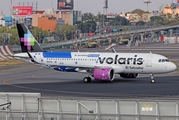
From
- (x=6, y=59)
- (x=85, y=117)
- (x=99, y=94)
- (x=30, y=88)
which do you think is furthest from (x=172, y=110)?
(x=6, y=59)

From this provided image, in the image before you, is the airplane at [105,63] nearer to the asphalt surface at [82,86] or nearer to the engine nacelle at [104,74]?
the engine nacelle at [104,74]

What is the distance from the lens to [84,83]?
64438 mm

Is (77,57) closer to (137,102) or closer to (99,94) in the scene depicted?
(99,94)

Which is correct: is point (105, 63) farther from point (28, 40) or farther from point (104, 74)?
point (28, 40)

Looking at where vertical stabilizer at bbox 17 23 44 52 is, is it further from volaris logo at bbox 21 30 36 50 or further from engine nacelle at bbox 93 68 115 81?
engine nacelle at bbox 93 68 115 81

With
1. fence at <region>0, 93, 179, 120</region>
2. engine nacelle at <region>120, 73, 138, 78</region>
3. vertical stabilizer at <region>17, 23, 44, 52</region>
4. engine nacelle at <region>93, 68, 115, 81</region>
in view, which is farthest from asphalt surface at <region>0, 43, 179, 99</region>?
fence at <region>0, 93, 179, 120</region>

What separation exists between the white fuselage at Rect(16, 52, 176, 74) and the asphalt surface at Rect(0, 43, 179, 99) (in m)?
1.69

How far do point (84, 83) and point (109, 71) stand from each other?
344cm

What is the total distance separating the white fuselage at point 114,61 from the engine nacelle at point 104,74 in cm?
93

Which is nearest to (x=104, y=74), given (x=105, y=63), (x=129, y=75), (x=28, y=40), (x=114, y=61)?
(x=105, y=63)

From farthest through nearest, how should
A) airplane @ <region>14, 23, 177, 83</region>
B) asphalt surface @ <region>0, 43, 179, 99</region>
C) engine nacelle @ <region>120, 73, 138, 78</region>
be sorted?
1. engine nacelle @ <region>120, 73, 138, 78</region>
2. airplane @ <region>14, 23, 177, 83</region>
3. asphalt surface @ <region>0, 43, 179, 99</region>

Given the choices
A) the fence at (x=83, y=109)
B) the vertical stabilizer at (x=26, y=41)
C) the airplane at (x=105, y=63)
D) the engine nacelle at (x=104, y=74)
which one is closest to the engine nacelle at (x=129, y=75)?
the airplane at (x=105, y=63)

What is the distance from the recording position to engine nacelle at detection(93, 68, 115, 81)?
206 feet

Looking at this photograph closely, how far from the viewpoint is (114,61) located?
64562 mm
